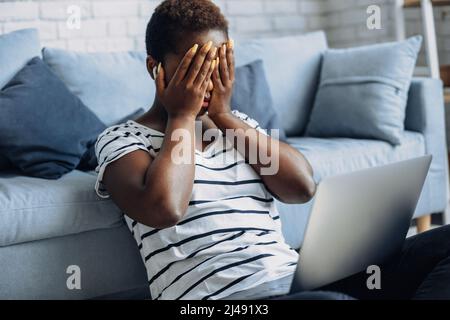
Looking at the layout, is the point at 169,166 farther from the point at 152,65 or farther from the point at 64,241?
the point at 64,241

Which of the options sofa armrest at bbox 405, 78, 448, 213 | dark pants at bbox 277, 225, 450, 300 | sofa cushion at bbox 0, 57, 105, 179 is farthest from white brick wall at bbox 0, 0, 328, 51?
dark pants at bbox 277, 225, 450, 300

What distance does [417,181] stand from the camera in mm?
1149

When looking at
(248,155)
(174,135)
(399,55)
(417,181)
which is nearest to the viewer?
(417,181)

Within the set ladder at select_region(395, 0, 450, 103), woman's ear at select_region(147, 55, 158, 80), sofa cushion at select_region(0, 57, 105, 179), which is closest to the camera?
woman's ear at select_region(147, 55, 158, 80)

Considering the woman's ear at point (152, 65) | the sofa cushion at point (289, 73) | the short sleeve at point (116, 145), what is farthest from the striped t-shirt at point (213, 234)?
the sofa cushion at point (289, 73)

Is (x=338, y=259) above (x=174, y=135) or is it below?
below

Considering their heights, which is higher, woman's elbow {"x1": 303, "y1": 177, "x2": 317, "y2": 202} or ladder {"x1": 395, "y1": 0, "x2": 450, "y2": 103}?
ladder {"x1": 395, "y1": 0, "x2": 450, "y2": 103}

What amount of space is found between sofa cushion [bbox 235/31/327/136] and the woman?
1.39 metres

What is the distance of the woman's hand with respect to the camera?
1.36 metres

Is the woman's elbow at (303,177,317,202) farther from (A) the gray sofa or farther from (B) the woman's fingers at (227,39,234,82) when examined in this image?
(A) the gray sofa

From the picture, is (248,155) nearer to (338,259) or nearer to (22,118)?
(338,259)
